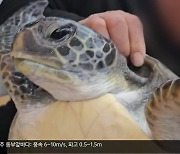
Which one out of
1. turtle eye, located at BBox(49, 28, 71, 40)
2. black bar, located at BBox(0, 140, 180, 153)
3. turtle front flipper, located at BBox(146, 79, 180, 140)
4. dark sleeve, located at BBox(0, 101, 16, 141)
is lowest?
dark sleeve, located at BBox(0, 101, 16, 141)

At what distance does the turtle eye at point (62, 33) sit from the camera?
539 millimetres

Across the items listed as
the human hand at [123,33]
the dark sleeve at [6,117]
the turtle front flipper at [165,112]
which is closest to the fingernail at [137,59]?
the human hand at [123,33]

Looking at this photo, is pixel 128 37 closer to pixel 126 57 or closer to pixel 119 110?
pixel 126 57

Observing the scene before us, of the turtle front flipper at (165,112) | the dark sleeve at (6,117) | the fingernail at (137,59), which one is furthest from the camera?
the dark sleeve at (6,117)

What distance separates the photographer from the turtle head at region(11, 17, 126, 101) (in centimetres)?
54

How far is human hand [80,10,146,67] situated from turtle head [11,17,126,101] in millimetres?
47

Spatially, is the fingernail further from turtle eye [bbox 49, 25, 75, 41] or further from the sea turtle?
turtle eye [bbox 49, 25, 75, 41]

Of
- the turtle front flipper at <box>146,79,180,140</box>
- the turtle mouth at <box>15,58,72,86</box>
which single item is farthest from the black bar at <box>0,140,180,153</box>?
the turtle mouth at <box>15,58,72,86</box>

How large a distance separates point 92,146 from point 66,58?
0.15 m

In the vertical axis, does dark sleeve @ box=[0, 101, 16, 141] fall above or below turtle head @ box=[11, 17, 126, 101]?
below

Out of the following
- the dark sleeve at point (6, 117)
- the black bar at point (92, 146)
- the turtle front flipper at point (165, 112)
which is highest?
the turtle front flipper at point (165, 112)

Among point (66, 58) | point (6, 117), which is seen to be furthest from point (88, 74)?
point (6, 117)

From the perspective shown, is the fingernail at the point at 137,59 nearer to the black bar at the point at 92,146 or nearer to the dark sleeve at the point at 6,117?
the black bar at the point at 92,146

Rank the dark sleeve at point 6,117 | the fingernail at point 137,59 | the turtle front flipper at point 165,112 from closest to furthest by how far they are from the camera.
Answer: the turtle front flipper at point 165,112
the fingernail at point 137,59
the dark sleeve at point 6,117
